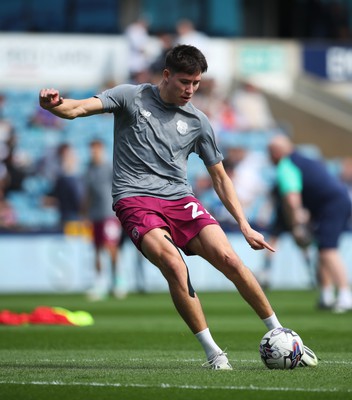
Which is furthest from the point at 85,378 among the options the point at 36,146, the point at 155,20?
the point at 155,20

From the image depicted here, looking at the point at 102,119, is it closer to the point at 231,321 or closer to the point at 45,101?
the point at 231,321

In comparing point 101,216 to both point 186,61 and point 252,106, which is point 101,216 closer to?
point 252,106

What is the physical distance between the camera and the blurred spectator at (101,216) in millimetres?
20297

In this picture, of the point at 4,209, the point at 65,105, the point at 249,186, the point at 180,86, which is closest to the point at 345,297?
the point at 180,86

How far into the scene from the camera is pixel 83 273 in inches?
880

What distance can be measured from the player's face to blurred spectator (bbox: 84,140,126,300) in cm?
1125

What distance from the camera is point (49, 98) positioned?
8375 mm

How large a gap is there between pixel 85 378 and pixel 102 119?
21611 mm

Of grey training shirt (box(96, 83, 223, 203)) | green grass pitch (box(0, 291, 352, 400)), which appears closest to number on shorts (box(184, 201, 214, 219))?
grey training shirt (box(96, 83, 223, 203))

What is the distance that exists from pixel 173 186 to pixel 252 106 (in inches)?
873

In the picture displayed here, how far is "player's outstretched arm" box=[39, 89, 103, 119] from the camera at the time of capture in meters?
8.38

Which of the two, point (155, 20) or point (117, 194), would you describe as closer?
point (117, 194)

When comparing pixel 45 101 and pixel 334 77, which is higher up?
pixel 45 101

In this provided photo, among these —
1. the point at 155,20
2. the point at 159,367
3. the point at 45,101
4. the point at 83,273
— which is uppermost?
the point at 45,101
